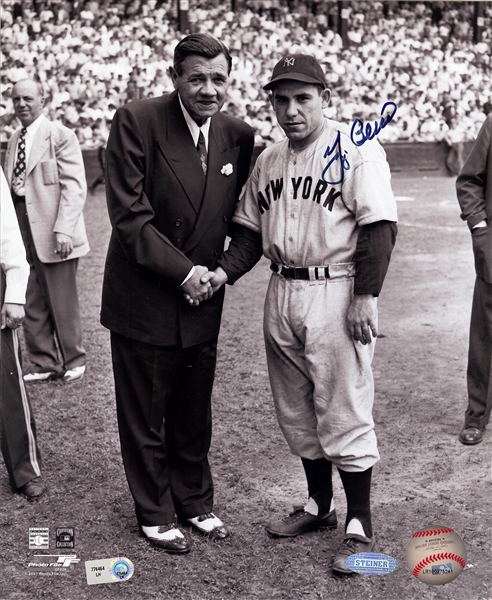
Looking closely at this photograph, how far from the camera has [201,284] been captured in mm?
3057

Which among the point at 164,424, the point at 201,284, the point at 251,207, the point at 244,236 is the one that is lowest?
the point at 164,424

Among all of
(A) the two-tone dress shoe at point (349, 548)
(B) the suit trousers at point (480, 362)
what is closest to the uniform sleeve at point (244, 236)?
(A) the two-tone dress shoe at point (349, 548)

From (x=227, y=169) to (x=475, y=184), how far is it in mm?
1615

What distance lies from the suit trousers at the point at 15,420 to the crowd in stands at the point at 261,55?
5096 millimetres

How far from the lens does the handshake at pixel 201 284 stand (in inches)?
119

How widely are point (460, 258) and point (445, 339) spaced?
250 cm

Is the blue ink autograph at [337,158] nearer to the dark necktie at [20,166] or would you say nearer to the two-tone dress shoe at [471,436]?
the two-tone dress shoe at [471,436]

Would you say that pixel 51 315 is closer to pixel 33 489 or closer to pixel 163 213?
pixel 33 489

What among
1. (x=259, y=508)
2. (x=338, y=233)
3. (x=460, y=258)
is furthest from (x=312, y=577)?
(x=460, y=258)

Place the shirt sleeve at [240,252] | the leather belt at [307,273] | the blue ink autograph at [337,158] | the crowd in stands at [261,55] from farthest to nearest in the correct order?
1. the crowd in stands at [261,55]
2. the shirt sleeve at [240,252]
3. the leather belt at [307,273]
4. the blue ink autograph at [337,158]

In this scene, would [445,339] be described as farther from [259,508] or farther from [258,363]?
[259,508]

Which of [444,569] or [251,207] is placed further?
[251,207]

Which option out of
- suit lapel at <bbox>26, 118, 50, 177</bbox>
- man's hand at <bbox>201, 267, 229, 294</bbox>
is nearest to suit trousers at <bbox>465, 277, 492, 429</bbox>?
man's hand at <bbox>201, 267, 229, 294</bbox>
